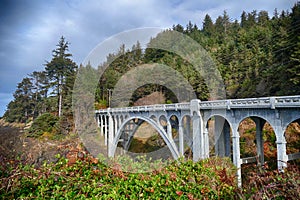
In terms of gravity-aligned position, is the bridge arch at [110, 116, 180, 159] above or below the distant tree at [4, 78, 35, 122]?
below

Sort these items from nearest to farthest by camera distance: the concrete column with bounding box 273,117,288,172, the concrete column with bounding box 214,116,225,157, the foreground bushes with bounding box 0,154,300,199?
the foreground bushes with bounding box 0,154,300,199, the concrete column with bounding box 273,117,288,172, the concrete column with bounding box 214,116,225,157

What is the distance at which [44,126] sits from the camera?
30422 millimetres

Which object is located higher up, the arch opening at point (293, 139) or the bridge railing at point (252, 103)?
the bridge railing at point (252, 103)

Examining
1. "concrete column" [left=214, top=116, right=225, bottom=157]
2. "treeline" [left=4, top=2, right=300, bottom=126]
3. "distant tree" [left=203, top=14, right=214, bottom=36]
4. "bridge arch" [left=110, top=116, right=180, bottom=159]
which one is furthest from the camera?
"distant tree" [left=203, top=14, right=214, bottom=36]

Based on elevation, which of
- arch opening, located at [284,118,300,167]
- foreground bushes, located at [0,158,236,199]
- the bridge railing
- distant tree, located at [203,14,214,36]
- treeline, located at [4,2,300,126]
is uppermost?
distant tree, located at [203,14,214,36]

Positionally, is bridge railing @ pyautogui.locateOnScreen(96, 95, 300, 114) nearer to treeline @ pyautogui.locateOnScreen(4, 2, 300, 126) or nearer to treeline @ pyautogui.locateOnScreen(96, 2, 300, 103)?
treeline @ pyautogui.locateOnScreen(96, 2, 300, 103)

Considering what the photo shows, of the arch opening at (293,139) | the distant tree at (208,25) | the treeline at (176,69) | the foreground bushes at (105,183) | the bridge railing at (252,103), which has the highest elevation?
the distant tree at (208,25)

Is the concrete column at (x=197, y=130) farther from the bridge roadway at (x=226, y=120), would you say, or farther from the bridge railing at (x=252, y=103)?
the bridge railing at (x=252, y=103)

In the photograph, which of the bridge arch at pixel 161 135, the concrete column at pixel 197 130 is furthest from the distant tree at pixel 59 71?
the concrete column at pixel 197 130

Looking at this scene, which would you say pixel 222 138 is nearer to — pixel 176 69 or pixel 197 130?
pixel 197 130

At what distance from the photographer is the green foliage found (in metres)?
29.6

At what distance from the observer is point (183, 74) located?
3294 cm

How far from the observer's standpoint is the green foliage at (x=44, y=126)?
29.6 m

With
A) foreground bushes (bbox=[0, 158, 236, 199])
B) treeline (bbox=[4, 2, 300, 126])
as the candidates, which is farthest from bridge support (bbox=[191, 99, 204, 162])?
treeline (bbox=[4, 2, 300, 126])
